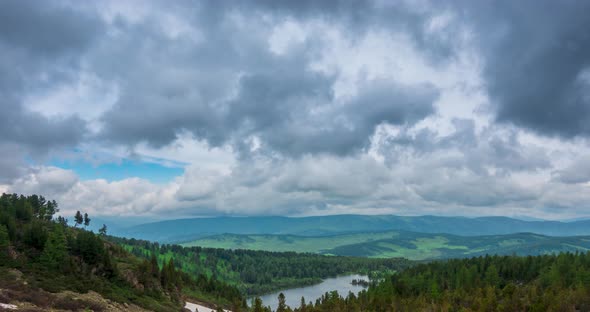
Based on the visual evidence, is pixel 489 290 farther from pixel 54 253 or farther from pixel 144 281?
pixel 54 253

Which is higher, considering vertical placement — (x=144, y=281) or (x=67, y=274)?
(x=67, y=274)

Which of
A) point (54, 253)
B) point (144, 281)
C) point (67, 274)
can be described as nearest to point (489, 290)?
point (144, 281)

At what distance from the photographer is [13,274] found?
74.7 meters

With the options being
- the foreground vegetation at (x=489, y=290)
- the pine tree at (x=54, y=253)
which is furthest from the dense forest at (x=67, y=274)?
the foreground vegetation at (x=489, y=290)

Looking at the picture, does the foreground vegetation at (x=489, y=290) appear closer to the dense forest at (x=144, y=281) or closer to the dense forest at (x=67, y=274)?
the dense forest at (x=144, y=281)

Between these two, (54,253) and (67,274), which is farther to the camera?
(54,253)

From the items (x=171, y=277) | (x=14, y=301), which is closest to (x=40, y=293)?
(x=14, y=301)

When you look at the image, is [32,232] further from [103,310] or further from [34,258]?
[103,310]

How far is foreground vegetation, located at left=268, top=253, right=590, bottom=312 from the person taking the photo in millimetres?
111625

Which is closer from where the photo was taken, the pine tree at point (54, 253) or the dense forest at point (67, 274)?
the dense forest at point (67, 274)

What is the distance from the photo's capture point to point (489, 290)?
125 metres

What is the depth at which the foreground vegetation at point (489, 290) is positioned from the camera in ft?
366

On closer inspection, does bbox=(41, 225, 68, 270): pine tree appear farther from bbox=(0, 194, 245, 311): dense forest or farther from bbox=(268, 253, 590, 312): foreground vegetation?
bbox=(268, 253, 590, 312): foreground vegetation

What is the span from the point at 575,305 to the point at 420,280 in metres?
67.5
